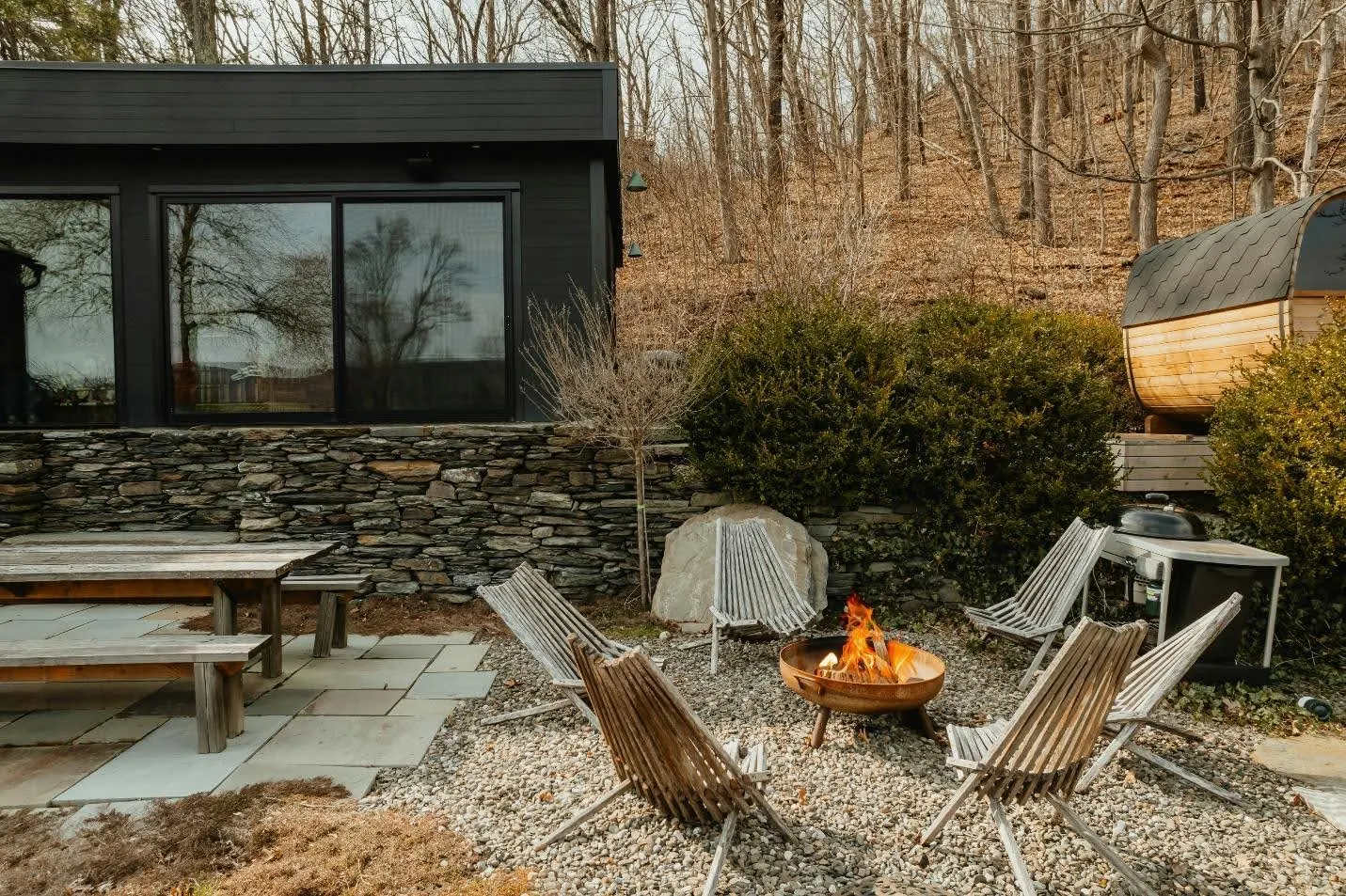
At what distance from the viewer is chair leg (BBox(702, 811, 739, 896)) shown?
7.80 ft

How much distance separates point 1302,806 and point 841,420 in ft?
10.7

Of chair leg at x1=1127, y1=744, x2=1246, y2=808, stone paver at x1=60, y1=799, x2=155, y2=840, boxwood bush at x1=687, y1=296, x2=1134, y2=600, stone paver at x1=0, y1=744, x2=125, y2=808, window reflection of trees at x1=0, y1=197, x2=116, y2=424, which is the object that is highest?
window reflection of trees at x1=0, y1=197, x2=116, y2=424

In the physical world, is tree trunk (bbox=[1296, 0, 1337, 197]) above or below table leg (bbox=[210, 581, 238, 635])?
above

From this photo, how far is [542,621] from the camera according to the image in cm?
409

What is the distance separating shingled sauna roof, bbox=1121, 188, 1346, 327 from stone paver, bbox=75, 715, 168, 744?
23.8ft

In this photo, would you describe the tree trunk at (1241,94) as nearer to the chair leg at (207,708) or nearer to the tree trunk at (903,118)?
the tree trunk at (903,118)

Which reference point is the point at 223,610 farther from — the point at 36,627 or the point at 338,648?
the point at 36,627

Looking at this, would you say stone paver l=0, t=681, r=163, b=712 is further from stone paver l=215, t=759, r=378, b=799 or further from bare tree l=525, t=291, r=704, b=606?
bare tree l=525, t=291, r=704, b=606

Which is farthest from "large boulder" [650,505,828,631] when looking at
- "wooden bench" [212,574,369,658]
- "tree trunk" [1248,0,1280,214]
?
"tree trunk" [1248,0,1280,214]

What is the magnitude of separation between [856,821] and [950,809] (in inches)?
15.2

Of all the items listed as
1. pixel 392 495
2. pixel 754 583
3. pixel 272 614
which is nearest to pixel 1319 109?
pixel 754 583

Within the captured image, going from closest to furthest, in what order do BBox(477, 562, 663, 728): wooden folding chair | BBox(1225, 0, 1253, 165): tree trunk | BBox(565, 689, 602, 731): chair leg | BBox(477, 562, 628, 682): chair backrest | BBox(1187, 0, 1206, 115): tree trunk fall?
BBox(565, 689, 602, 731): chair leg < BBox(477, 562, 663, 728): wooden folding chair < BBox(477, 562, 628, 682): chair backrest < BBox(1225, 0, 1253, 165): tree trunk < BBox(1187, 0, 1206, 115): tree trunk

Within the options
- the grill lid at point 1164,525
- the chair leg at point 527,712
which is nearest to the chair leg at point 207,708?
the chair leg at point 527,712

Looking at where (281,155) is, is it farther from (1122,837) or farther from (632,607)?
(1122,837)
